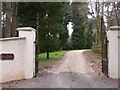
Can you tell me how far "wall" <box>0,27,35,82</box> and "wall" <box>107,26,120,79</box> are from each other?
3262 mm

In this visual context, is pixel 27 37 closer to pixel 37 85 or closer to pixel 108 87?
pixel 37 85

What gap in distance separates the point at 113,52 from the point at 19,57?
12.9 feet

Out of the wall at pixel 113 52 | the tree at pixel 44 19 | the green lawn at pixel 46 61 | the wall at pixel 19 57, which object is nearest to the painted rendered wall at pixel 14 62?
the wall at pixel 19 57

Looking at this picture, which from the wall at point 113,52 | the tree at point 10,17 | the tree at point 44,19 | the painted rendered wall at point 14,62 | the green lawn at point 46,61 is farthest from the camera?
the tree at point 44,19

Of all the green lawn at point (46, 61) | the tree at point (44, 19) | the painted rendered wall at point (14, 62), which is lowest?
the green lawn at point (46, 61)

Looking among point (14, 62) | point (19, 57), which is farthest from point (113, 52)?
point (14, 62)

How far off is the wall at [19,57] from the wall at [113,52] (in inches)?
128

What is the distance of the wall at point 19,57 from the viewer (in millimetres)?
11570

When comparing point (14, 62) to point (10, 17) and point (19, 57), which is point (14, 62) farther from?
point (10, 17)

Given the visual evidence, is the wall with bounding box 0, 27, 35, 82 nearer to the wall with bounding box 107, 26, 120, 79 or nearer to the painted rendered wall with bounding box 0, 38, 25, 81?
the painted rendered wall with bounding box 0, 38, 25, 81

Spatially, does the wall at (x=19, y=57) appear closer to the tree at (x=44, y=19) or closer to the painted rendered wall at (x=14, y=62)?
the painted rendered wall at (x=14, y=62)

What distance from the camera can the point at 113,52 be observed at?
487 inches

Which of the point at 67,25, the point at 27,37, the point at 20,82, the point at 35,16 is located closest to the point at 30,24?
the point at 35,16

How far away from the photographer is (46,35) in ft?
72.6
